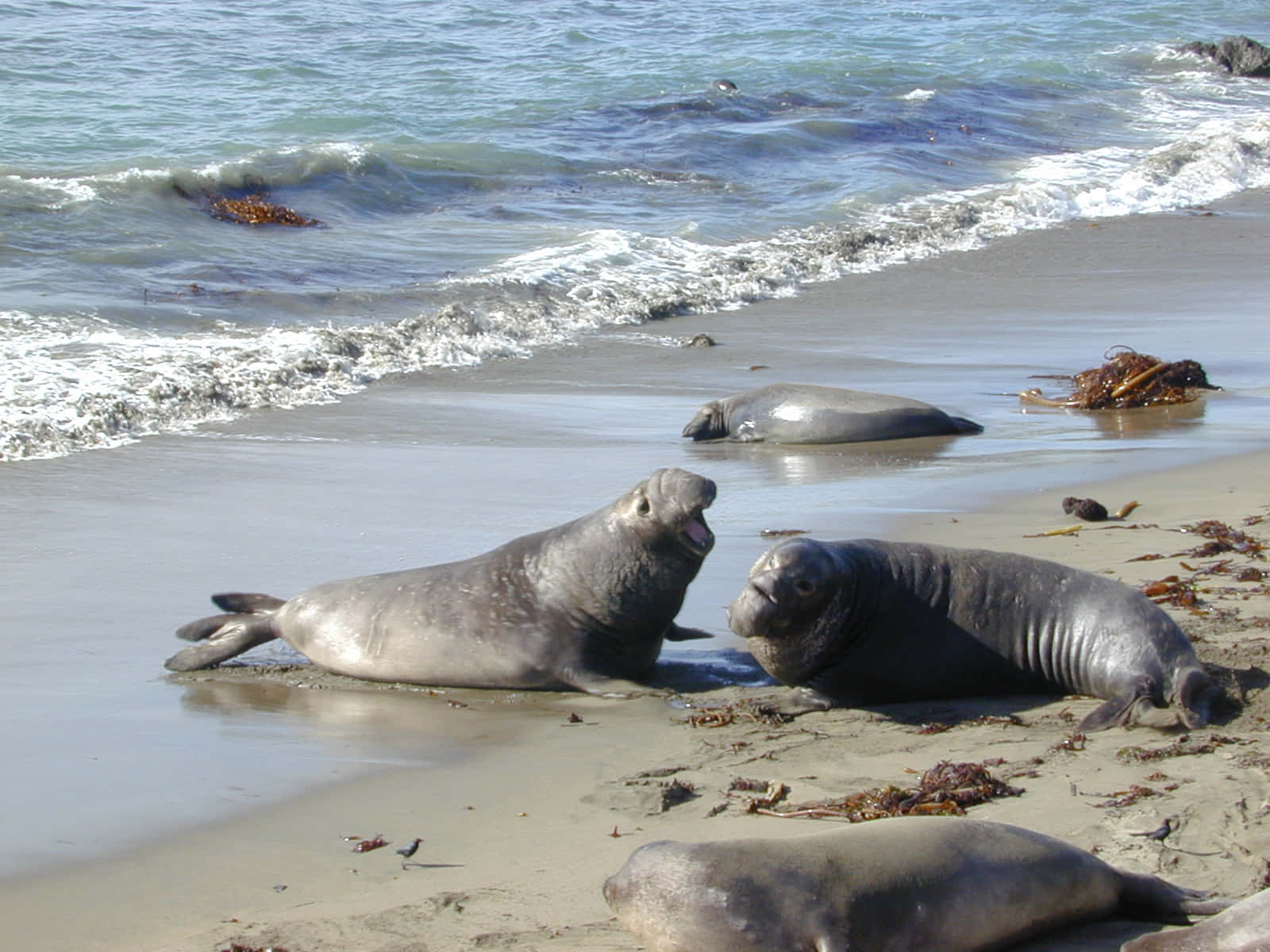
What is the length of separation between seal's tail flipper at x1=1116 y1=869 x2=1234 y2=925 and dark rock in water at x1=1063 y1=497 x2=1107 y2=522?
3.82 meters

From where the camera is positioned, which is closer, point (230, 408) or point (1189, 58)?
point (230, 408)

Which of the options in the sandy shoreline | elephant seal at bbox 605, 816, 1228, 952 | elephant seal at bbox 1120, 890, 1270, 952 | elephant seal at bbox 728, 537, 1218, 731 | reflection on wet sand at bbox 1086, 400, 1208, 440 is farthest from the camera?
reflection on wet sand at bbox 1086, 400, 1208, 440

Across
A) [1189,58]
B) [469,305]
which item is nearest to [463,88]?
[469,305]

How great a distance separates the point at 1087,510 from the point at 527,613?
8.58 feet

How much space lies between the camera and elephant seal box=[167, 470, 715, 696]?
229 inches

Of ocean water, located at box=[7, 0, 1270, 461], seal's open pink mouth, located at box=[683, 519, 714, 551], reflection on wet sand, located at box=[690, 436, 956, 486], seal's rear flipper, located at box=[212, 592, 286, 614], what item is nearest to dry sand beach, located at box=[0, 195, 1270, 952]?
seal's rear flipper, located at box=[212, 592, 286, 614]

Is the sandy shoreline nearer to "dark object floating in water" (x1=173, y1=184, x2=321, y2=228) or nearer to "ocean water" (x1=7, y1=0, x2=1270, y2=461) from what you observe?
"ocean water" (x1=7, y1=0, x2=1270, y2=461)

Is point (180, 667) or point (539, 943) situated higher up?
point (539, 943)

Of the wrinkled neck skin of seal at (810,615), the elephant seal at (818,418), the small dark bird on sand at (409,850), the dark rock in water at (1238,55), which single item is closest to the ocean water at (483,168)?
the dark rock in water at (1238,55)

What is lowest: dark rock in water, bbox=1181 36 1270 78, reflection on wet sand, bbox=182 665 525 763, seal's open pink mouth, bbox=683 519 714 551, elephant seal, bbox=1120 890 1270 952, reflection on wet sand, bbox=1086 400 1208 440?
reflection on wet sand, bbox=1086 400 1208 440

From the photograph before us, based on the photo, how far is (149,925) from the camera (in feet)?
12.1

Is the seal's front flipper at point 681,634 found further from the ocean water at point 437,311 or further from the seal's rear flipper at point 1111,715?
the seal's rear flipper at point 1111,715

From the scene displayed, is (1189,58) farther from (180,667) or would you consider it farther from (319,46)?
(180,667)

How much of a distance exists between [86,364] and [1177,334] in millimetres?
7645
